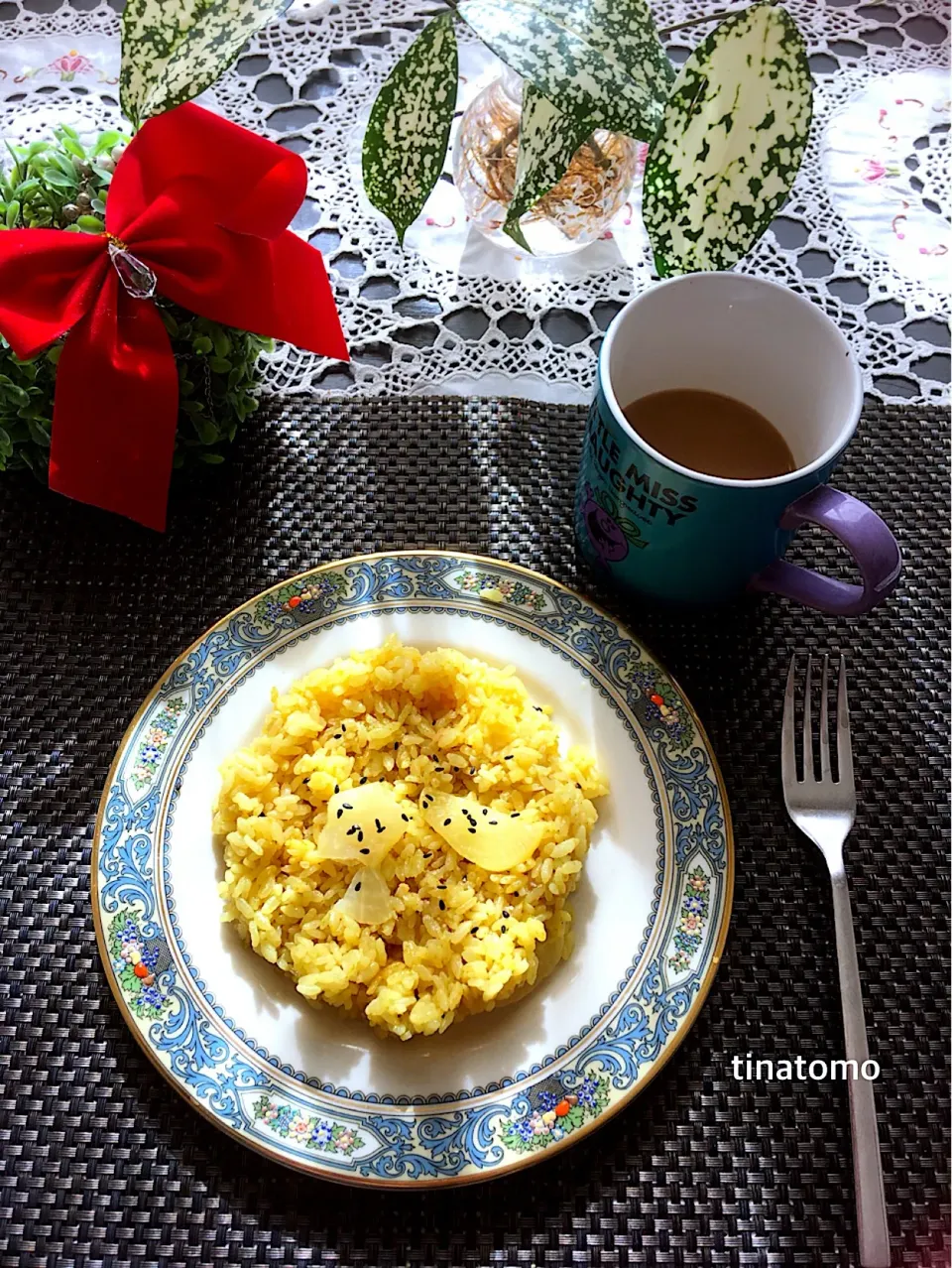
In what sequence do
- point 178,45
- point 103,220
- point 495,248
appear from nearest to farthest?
1. point 178,45
2. point 103,220
3. point 495,248

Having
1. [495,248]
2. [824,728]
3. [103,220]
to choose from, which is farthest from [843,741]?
[103,220]

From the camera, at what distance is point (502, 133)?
1.15m

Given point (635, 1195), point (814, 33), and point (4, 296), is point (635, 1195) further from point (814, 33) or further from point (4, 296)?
point (814, 33)

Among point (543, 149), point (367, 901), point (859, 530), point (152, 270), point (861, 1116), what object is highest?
point (543, 149)

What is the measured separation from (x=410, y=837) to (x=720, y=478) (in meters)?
0.41

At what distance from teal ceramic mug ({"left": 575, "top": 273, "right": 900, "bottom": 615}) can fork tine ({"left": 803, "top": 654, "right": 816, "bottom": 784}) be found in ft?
0.31

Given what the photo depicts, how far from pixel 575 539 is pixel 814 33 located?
893mm

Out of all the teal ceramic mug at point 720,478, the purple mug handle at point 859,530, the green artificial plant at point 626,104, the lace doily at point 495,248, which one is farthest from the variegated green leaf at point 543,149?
the lace doily at point 495,248

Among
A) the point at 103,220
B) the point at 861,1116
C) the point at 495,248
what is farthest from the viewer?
the point at 495,248

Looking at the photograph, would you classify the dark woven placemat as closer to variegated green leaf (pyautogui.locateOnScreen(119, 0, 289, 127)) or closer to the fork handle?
the fork handle

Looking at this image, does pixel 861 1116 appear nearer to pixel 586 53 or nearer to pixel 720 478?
pixel 720 478

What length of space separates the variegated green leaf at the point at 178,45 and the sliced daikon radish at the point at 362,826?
537 millimetres

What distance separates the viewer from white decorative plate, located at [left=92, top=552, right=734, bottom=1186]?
2.50 ft

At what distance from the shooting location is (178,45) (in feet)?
2.23
